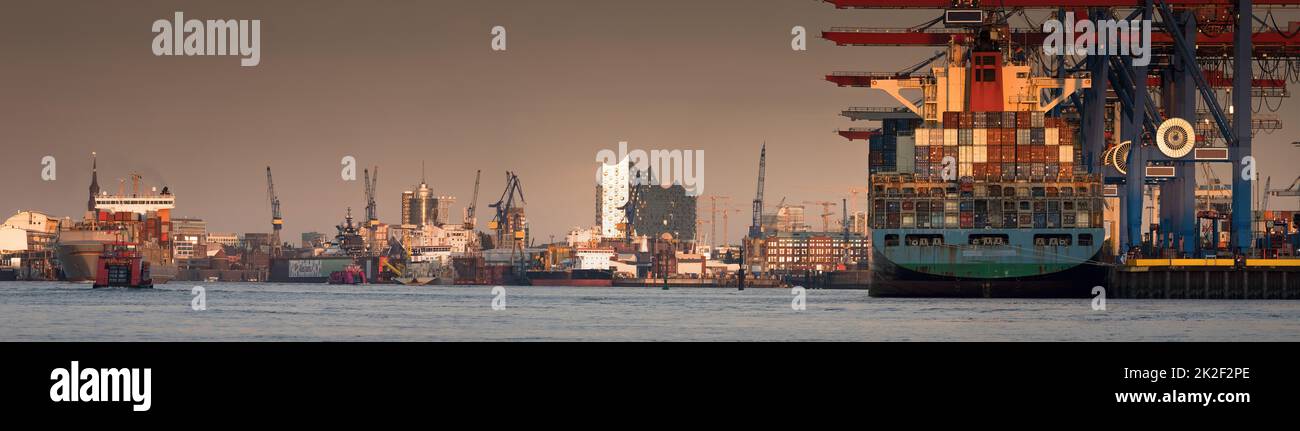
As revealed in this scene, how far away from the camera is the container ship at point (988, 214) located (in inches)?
3991

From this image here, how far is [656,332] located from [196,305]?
44095 millimetres

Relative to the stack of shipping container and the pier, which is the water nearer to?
the stack of shipping container

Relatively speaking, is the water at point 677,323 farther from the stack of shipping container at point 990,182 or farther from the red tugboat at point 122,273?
the red tugboat at point 122,273

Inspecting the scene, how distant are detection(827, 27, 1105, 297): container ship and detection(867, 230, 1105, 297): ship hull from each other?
0.06 m

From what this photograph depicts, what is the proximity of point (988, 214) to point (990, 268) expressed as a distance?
4.38 metres

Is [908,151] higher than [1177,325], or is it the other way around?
[908,151]

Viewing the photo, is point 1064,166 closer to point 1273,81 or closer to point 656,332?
point 1273,81

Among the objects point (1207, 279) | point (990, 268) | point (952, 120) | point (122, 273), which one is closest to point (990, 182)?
point (952, 120)

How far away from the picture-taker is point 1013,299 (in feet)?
326

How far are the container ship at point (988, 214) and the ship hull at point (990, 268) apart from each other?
0.21 feet

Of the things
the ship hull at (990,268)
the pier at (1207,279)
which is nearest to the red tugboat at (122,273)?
the ship hull at (990,268)

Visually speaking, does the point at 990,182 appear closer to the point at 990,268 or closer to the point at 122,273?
the point at 990,268

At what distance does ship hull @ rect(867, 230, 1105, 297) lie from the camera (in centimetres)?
10075

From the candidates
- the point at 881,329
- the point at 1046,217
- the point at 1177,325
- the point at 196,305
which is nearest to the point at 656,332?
the point at 881,329
